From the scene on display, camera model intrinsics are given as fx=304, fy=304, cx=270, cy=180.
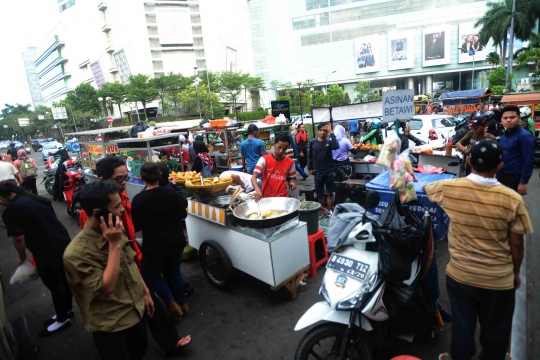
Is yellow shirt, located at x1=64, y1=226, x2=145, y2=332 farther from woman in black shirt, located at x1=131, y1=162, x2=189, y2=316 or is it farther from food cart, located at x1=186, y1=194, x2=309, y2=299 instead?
food cart, located at x1=186, y1=194, x2=309, y2=299

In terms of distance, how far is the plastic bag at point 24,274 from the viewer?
3051mm

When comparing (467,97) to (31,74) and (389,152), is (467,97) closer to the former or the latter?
(389,152)

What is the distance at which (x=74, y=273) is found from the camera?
6.01 feet

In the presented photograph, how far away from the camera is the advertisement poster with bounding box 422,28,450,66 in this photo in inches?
2010

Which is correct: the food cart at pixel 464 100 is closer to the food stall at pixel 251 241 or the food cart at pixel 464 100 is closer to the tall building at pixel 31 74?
the food stall at pixel 251 241

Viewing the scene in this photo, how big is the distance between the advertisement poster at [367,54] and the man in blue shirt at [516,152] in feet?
190

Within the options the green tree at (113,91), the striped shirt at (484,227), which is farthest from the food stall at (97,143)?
the green tree at (113,91)

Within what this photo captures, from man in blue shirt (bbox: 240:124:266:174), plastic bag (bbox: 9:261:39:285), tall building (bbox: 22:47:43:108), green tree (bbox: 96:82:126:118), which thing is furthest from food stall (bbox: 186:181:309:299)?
tall building (bbox: 22:47:43:108)

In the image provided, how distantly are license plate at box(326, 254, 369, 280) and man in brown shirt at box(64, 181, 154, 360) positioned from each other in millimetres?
1459

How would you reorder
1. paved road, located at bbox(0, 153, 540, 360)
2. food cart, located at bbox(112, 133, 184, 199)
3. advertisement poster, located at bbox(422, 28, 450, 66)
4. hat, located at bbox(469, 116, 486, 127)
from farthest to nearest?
advertisement poster, located at bbox(422, 28, 450, 66)
food cart, located at bbox(112, 133, 184, 199)
hat, located at bbox(469, 116, 486, 127)
paved road, located at bbox(0, 153, 540, 360)

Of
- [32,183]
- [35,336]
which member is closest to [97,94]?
[32,183]

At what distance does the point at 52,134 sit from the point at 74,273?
8499 centimetres

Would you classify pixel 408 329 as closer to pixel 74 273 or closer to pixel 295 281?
pixel 295 281

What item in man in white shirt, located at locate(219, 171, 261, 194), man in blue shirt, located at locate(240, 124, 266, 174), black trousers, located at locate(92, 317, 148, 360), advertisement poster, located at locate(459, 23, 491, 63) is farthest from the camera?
advertisement poster, located at locate(459, 23, 491, 63)
